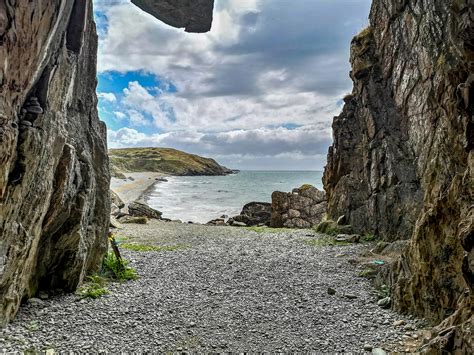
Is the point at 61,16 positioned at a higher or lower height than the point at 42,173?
higher

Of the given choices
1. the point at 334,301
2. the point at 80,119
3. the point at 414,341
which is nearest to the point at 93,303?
the point at 80,119

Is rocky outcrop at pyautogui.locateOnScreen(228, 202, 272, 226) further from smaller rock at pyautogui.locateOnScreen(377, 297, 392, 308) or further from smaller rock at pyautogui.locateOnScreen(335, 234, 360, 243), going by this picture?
smaller rock at pyautogui.locateOnScreen(377, 297, 392, 308)

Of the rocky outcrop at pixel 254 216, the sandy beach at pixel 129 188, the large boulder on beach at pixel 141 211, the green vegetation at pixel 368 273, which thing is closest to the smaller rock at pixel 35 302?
the green vegetation at pixel 368 273

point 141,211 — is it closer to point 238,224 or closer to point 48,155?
point 238,224

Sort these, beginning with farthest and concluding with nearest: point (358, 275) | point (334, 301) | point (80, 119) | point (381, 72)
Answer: point (381, 72) → point (358, 275) → point (80, 119) → point (334, 301)

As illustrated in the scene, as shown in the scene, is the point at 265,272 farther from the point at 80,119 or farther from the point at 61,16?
the point at 61,16

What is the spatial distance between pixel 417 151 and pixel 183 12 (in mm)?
20726

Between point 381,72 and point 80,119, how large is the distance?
66.4 ft

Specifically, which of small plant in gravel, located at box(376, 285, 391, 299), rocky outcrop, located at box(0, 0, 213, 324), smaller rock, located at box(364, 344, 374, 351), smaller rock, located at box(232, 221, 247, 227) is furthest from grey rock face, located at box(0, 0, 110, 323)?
smaller rock, located at box(232, 221, 247, 227)

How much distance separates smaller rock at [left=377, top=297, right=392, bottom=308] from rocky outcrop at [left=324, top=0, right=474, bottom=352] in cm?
37

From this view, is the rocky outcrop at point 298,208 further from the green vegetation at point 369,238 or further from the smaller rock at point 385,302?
the smaller rock at point 385,302

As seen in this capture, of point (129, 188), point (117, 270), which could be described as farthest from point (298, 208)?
point (129, 188)

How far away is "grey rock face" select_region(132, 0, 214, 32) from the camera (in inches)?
1065

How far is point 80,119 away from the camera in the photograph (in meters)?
13.5
